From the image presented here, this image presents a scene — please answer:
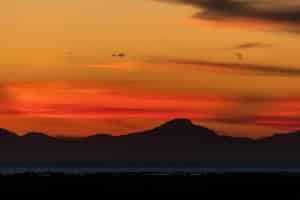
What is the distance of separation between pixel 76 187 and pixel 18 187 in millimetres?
3183

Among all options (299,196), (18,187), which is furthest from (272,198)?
(18,187)

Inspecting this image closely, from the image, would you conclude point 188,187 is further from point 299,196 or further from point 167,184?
point 299,196

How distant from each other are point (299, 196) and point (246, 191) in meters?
5.17

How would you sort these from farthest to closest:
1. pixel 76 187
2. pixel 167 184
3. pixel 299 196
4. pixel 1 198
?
pixel 167 184 < pixel 76 187 < pixel 299 196 < pixel 1 198

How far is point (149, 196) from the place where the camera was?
5294 cm

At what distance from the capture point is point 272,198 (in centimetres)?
5116

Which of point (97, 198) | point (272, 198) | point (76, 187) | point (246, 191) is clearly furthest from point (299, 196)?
point (76, 187)

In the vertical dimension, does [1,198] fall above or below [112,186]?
above

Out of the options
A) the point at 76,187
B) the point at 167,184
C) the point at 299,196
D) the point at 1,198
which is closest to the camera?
the point at 1,198

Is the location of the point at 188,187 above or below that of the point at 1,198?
below

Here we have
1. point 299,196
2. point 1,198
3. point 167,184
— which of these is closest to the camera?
point 1,198

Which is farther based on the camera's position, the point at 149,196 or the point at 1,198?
the point at 149,196

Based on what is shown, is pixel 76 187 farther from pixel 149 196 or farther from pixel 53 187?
pixel 149 196

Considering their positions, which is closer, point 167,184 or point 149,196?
point 149,196
